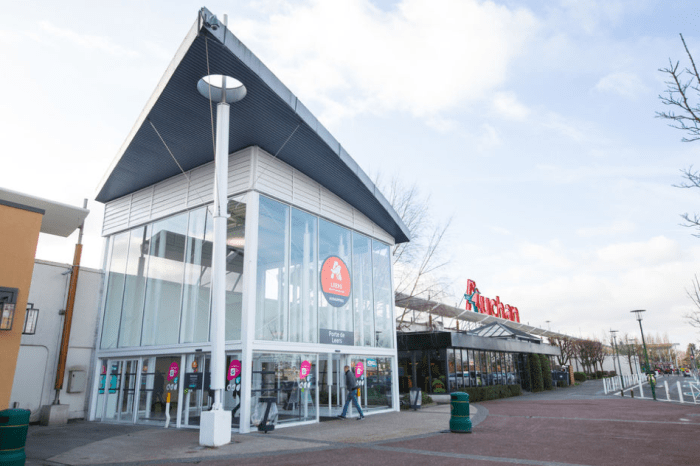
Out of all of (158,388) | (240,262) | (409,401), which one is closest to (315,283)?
(240,262)

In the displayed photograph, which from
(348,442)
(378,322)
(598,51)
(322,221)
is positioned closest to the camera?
(598,51)

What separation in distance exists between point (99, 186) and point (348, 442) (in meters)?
12.2

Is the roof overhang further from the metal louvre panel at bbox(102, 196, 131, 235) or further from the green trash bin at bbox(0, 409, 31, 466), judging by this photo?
the green trash bin at bbox(0, 409, 31, 466)

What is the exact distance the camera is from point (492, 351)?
86.1 feet

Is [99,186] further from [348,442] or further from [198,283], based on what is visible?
[348,442]

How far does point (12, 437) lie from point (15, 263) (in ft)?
13.8

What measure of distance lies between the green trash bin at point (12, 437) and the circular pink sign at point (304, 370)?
24.4 feet

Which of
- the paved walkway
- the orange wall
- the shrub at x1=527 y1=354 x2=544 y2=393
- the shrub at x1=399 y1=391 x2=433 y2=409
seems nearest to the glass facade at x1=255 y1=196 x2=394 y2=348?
the shrub at x1=399 y1=391 x2=433 y2=409

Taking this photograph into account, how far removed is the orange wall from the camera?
8.77 meters

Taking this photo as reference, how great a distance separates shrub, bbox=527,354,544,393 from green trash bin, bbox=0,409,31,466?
96.6ft

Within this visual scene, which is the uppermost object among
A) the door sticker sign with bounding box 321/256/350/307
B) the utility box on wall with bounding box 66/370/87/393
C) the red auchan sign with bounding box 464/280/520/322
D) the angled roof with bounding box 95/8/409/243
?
the angled roof with bounding box 95/8/409/243

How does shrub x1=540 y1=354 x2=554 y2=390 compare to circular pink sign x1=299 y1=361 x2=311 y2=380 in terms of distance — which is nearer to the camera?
circular pink sign x1=299 y1=361 x2=311 y2=380

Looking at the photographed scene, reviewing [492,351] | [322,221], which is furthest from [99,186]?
[492,351]

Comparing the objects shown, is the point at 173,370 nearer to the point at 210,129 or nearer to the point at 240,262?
the point at 240,262
